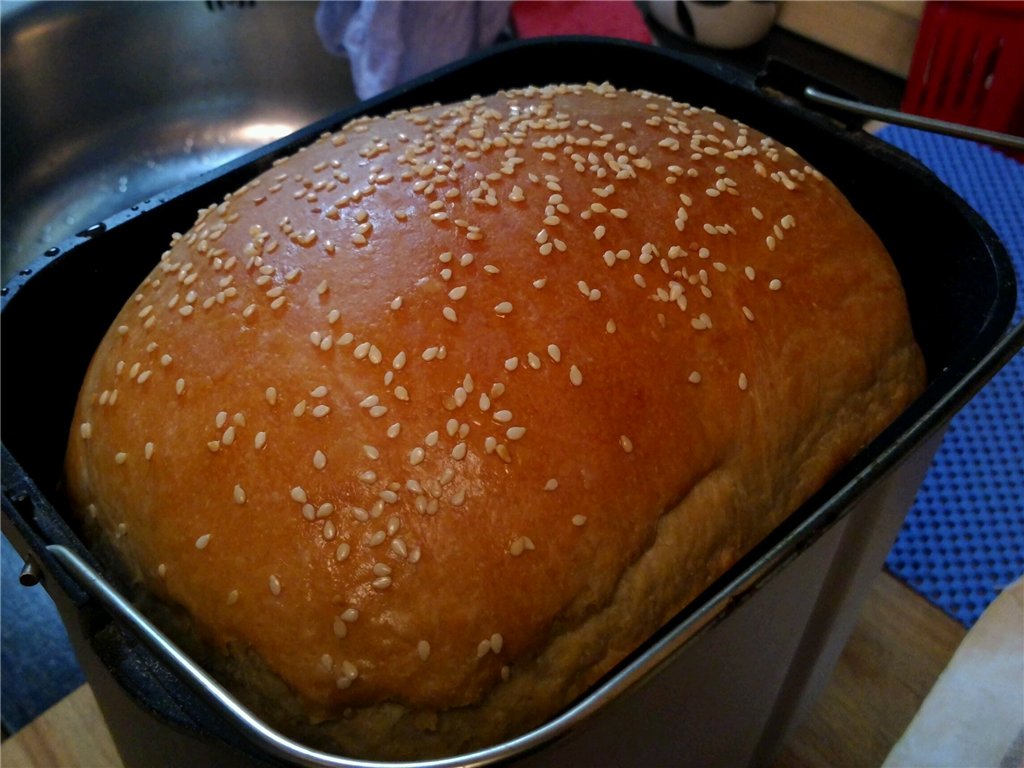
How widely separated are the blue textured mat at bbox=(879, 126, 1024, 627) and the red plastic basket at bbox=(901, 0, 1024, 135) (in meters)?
0.52

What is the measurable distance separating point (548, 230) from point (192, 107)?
152 centimetres

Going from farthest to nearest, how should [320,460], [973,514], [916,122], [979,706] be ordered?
[973,514] → [979,706] → [916,122] → [320,460]

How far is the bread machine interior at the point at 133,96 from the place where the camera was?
187cm

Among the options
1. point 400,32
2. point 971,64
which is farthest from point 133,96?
point 971,64

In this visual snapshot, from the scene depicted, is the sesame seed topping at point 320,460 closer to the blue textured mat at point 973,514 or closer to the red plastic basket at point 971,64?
the blue textured mat at point 973,514

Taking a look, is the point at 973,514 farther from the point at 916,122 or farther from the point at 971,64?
the point at 971,64

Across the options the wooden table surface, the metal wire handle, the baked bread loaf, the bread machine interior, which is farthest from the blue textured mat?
the bread machine interior

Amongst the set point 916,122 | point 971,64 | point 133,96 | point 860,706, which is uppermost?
point 916,122

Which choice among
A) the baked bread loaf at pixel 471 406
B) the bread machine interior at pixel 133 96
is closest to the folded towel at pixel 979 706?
the baked bread loaf at pixel 471 406

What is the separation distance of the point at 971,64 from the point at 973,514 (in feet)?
3.37

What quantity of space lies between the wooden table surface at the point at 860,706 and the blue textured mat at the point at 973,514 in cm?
4

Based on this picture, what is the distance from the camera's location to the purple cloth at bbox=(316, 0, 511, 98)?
70.0 inches

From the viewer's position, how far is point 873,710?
1177mm

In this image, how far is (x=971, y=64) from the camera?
1.82 meters
